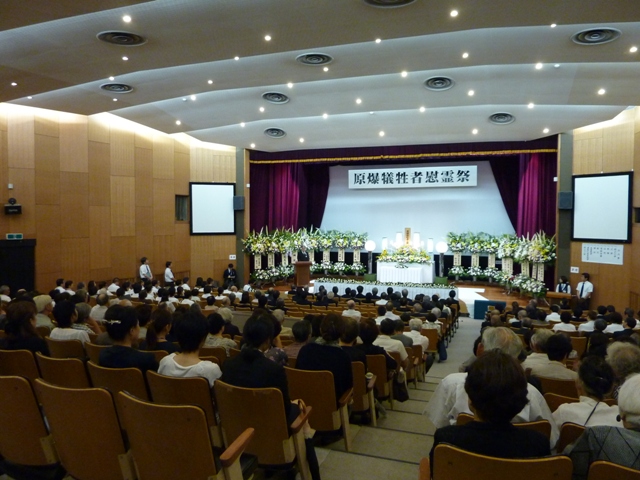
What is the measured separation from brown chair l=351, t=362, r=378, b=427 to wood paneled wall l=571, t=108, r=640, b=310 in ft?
31.6

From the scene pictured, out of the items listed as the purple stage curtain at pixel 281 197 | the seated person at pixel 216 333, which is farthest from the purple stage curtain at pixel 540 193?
the seated person at pixel 216 333

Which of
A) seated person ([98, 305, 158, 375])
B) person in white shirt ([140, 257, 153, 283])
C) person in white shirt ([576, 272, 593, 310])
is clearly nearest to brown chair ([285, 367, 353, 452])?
seated person ([98, 305, 158, 375])

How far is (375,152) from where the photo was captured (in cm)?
1567

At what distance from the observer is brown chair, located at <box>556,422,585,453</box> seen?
84.0 inches

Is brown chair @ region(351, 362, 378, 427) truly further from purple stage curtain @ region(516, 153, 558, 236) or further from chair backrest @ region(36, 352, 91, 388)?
purple stage curtain @ region(516, 153, 558, 236)

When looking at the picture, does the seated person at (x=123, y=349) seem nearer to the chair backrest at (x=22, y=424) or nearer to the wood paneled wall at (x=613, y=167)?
Result: the chair backrest at (x=22, y=424)

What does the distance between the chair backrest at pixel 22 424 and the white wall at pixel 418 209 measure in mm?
15512

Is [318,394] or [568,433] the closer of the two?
[568,433]

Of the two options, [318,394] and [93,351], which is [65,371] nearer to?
[93,351]

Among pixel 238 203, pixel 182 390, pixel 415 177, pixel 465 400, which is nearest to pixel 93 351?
pixel 182 390

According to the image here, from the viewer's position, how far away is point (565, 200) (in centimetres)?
1274

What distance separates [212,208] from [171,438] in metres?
14.2

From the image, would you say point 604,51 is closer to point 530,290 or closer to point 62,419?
point 530,290

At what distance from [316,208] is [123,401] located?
54.1ft
